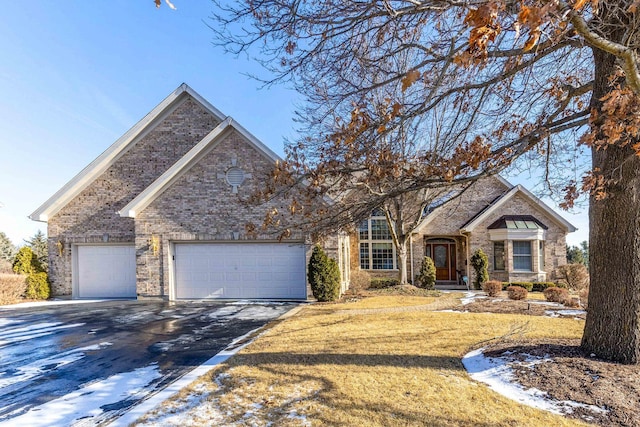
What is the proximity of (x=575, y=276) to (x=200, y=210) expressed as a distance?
16186mm

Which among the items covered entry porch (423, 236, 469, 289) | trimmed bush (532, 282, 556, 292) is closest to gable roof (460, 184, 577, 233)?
covered entry porch (423, 236, 469, 289)

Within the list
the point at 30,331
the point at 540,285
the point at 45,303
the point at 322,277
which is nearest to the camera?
the point at 30,331

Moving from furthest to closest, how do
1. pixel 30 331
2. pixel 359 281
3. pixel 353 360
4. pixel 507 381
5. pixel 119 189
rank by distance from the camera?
pixel 359 281 < pixel 119 189 < pixel 30 331 < pixel 353 360 < pixel 507 381

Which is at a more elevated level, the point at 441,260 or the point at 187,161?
the point at 187,161

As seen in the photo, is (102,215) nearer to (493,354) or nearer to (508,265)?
(493,354)

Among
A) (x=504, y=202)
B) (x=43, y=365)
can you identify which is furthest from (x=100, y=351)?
(x=504, y=202)

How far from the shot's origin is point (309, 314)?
9.57 meters

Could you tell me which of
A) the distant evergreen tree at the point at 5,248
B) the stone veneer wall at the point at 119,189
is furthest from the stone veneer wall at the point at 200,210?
the distant evergreen tree at the point at 5,248

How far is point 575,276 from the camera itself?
14680mm

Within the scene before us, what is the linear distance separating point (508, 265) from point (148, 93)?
18945 millimetres

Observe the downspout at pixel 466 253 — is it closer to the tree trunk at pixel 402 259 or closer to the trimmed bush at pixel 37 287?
the tree trunk at pixel 402 259

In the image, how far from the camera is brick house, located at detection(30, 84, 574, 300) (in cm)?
1247

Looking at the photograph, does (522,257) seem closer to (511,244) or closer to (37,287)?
(511,244)

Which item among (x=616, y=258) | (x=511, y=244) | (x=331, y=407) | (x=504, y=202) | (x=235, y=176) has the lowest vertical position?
(x=331, y=407)
